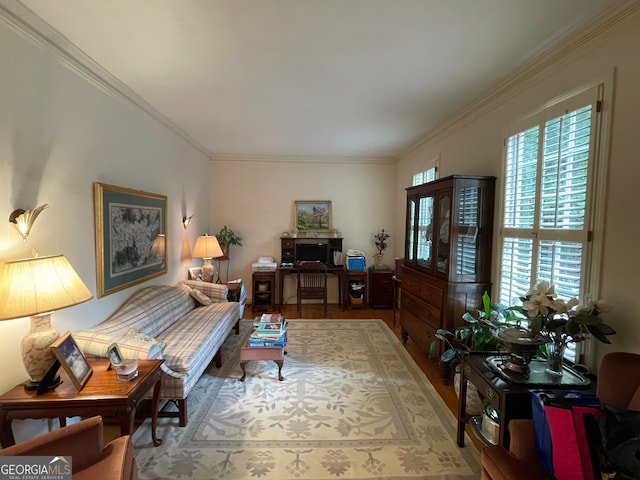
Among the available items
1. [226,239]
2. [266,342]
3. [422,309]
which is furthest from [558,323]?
[226,239]

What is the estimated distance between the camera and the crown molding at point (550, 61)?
1555 millimetres

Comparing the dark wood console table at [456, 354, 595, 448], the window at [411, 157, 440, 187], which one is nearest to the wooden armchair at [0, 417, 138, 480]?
the dark wood console table at [456, 354, 595, 448]

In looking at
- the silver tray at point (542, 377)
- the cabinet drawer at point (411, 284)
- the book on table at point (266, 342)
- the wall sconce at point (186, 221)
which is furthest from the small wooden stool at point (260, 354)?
the wall sconce at point (186, 221)

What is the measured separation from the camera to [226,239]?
16.2ft

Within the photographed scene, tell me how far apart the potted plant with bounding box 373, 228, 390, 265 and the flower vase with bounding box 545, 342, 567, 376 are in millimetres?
3622

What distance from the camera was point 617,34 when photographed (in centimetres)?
157

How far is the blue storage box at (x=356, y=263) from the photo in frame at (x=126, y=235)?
2.83 m

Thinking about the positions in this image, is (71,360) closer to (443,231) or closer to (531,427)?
(531,427)

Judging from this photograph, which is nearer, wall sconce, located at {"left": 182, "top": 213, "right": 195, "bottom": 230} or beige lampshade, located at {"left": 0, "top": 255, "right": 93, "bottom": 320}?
beige lampshade, located at {"left": 0, "top": 255, "right": 93, "bottom": 320}

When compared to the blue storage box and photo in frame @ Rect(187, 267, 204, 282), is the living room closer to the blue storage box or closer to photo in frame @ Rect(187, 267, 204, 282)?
photo in frame @ Rect(187, 267, 204, 282)

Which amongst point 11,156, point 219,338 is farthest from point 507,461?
point 11,156

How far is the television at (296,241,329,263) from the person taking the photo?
5160 mm

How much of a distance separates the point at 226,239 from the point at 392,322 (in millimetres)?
3043

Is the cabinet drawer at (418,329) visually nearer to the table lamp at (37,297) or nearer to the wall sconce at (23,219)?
the table lamp at (37,297)
